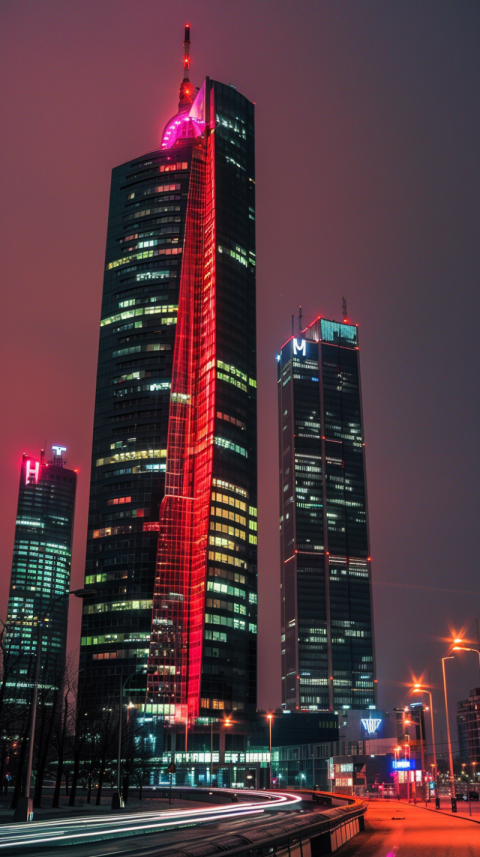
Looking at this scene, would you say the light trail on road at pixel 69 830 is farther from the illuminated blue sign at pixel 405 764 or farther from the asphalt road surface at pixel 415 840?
the illuminated blue sign at pixel 405 764

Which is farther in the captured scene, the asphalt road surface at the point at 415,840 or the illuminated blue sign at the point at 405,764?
the illuminated blue sign at the point at 405,764

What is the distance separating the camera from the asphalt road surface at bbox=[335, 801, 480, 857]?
32750mm

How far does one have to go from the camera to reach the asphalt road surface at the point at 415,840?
32.8m

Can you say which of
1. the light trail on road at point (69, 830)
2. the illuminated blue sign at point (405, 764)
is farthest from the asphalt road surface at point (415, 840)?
the illuminated blue sign at point (405, 764)

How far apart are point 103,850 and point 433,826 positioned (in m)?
33.2

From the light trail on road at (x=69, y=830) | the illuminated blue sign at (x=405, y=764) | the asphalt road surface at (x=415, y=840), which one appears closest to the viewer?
the light trail on road at (x=69, y=830)

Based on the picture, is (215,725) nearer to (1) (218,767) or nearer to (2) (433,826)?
(1) (218,767)

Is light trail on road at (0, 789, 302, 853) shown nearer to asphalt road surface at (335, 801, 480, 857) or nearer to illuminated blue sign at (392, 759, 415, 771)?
asphalt road surface at (335, 801, 480, 857)

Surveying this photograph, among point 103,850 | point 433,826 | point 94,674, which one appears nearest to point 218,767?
point 94,674

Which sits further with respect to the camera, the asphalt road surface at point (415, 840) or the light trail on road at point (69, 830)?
the asphalt road surface at point (415, 840)

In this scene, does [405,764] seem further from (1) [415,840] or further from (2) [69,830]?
(2) [69,830]

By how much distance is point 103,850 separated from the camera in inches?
979

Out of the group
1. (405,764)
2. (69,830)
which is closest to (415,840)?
Result: (69,830)

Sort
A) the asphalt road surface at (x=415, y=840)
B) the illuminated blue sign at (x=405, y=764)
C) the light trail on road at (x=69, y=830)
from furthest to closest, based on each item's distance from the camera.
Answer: the illuminated blue sign at (x=405, y=764), the asphalt road surface at (x=415, y=840), the light trail on road at (x=69, y=830)
